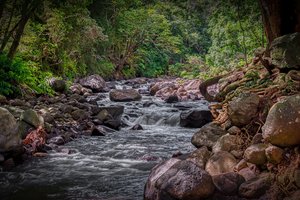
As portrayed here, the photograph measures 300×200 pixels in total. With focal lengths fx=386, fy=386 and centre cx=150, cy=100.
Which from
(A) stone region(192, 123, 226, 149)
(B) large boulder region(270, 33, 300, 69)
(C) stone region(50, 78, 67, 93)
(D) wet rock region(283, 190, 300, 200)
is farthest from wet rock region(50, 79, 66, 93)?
(D) wet rock region(283, 190, 300, 200)

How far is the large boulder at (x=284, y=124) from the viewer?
4.34m

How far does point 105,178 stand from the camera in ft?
Answer: 20.7

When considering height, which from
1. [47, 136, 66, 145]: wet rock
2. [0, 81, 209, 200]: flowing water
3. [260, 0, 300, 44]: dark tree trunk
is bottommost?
[0, 81, 209, 200]: flowing water

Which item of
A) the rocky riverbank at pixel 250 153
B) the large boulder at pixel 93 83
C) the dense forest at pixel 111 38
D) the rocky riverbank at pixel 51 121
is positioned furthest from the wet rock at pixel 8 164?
the large boulder at pixel 93 83

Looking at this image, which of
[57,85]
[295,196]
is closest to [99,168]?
[295,196]

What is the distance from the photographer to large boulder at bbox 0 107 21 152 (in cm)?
682

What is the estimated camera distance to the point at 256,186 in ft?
14.4

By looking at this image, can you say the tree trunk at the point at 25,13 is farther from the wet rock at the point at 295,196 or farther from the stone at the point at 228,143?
the wet rock at the point at 295,196

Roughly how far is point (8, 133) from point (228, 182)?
13.8ft

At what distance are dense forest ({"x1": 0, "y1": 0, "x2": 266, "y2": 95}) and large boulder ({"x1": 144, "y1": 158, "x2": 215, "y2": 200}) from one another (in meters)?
4.85

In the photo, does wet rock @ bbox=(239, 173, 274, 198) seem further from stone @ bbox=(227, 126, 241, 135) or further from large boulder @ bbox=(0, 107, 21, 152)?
large boulder @ bbox=(0, 107, 21, 152)

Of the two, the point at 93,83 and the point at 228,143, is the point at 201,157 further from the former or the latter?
the point at 93,83

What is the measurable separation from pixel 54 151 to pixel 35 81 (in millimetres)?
6731

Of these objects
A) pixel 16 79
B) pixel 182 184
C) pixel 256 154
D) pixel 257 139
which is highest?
pixel 16 79
